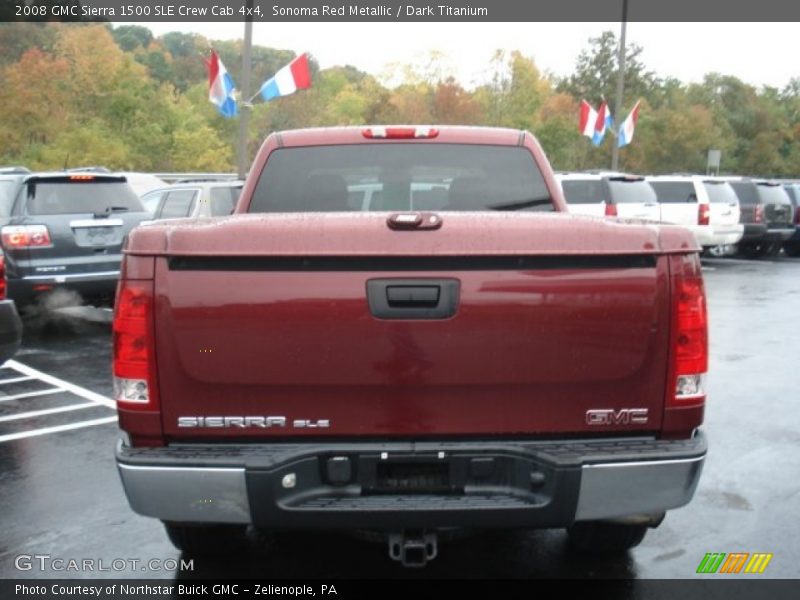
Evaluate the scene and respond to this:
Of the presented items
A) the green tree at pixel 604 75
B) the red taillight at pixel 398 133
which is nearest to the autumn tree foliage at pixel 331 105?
the green tree at pixel 604 75

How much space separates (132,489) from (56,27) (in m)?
59.4

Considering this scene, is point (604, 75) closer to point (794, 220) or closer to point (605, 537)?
point (794, 220)

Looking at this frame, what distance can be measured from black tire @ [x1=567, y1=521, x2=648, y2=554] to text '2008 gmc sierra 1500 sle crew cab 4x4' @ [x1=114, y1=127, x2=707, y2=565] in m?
0.92

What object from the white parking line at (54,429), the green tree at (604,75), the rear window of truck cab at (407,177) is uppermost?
the green tree at (604,75)

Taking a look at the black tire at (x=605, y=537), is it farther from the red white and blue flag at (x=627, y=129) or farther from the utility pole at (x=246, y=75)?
the red white and blue flag at (x=627, y=129)

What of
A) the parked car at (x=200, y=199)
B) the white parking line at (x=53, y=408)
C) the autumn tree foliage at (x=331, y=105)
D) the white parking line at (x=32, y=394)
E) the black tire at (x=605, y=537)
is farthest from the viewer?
the autumn tree foliage at (x=331, y=105)

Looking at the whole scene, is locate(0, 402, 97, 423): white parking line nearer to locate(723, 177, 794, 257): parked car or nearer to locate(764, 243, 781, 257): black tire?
locate(723, 177, 794, 257): parked car

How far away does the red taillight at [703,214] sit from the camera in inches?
744

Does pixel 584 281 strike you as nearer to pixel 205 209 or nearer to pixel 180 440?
pixel 180 440

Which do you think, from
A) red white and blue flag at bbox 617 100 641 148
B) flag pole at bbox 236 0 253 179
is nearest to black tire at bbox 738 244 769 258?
red white and blue flag at bbox 617 100 641 148

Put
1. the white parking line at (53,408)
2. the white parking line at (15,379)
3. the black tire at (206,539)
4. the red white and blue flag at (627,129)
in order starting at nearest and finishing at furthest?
the black tire at (206,539)
the white parking line at (53,408)
the white parking line at (15,379)
the red white and blue flag at (627,129)

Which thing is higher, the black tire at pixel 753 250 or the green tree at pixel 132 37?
the green tree at pixel 132 37

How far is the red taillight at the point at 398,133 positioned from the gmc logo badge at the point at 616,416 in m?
2.17

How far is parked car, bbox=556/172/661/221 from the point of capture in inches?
680
